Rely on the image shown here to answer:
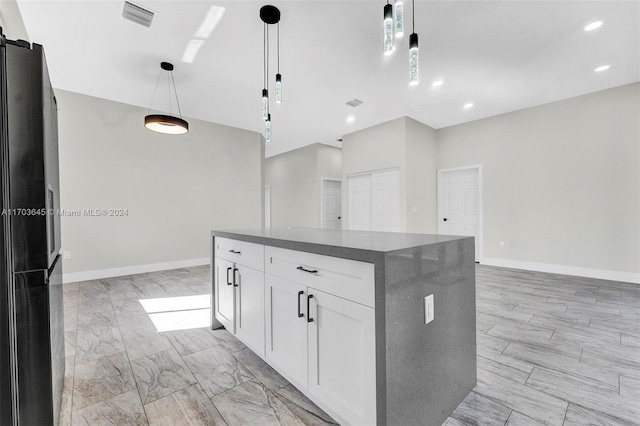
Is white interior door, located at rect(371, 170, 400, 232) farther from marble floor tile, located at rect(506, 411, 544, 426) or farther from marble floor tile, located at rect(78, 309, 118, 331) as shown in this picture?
marble floor tile, located at rect(78, 309, 118, 331)

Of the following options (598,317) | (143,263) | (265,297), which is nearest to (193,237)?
(143,263)

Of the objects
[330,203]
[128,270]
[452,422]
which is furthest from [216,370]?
[330,203]

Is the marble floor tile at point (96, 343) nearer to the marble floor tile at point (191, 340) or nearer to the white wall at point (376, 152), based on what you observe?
the marble floor tile at point (191, 340)

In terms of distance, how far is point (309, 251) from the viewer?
1.32 metres

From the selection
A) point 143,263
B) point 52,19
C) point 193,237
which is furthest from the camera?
point 193,237

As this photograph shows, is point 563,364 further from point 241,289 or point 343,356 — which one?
point 241,289

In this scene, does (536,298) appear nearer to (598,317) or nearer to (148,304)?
(598,317)

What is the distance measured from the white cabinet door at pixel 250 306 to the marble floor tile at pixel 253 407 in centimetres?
21

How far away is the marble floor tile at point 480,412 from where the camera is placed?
1353mm

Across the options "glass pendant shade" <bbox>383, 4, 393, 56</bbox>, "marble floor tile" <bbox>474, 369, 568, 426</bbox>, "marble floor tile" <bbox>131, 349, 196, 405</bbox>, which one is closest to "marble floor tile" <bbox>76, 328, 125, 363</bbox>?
"marble floor tile" <bbox>131, 349, 196, 405</bbox>

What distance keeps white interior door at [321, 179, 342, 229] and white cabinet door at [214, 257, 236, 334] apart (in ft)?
17.7

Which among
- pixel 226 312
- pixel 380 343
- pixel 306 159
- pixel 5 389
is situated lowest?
pixel 226 312

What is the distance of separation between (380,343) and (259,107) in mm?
4643

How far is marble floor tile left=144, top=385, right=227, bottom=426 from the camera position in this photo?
53.7 inches
